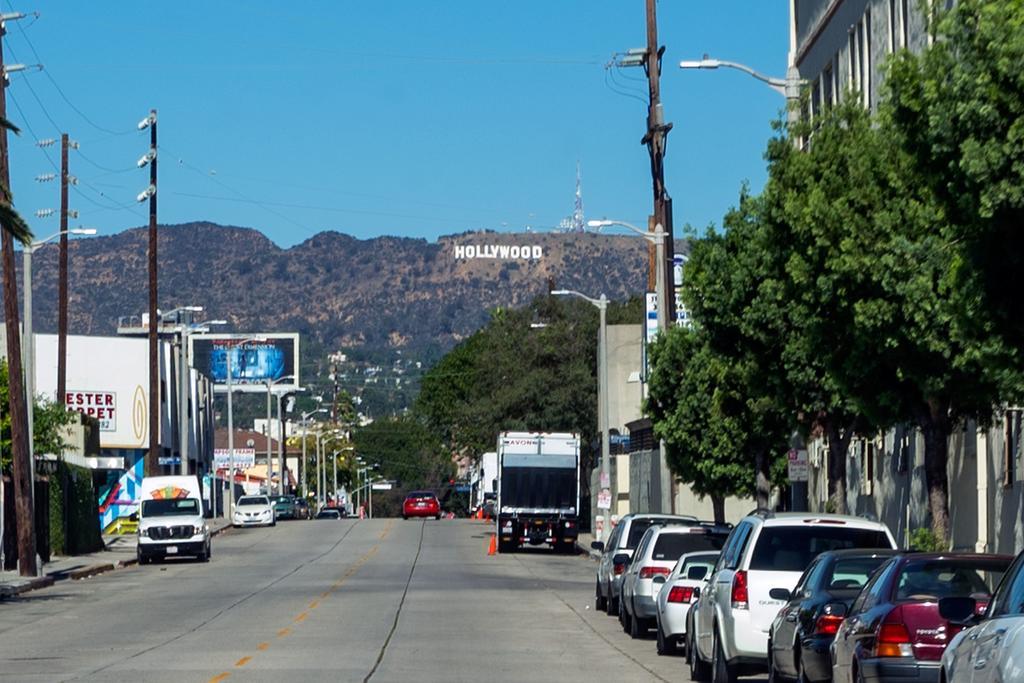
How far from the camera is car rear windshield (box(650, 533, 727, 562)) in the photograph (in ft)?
84.5

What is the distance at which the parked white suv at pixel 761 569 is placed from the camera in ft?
57.3

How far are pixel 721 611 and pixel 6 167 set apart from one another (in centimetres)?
2538

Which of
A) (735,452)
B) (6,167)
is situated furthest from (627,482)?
(6,167)

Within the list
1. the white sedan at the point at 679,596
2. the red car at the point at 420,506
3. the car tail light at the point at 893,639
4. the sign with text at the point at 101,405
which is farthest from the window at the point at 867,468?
the red car at the point at 420,506

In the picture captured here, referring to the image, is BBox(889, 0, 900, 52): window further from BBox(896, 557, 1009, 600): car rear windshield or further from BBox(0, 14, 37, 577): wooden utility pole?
BBox(896, 557, 1009, 600): car rear windshield

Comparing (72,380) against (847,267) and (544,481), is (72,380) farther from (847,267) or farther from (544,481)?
(847,267)

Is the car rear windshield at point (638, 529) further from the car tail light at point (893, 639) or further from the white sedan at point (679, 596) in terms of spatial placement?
the car tail light at point (893, 639)

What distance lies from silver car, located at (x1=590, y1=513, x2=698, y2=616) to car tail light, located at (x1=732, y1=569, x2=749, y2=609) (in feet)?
37.7

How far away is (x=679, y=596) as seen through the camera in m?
22.3

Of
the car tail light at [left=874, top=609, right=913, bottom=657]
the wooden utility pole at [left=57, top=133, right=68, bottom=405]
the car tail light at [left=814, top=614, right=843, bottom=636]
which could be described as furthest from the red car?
the car tail light at [left=874, top=609, right=913, bottom=657]

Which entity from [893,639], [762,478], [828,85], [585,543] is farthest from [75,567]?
[893,639]

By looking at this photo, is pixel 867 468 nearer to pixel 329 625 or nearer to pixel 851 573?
pixel 329 625

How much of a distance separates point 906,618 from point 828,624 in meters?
2.10

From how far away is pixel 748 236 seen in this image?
1069 inches
